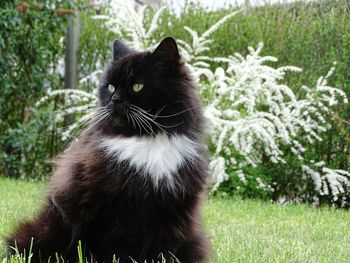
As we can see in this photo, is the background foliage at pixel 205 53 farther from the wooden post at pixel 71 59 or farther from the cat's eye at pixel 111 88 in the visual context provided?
the cat's eye at pixel 111 88

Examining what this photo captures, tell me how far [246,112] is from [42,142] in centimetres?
295

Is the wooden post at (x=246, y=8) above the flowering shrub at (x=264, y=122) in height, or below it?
above

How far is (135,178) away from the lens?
7.88ft

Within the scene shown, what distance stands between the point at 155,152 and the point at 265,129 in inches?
158

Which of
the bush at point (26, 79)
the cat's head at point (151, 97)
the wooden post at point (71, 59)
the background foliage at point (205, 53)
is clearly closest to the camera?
the cat's head at point (151, 97)

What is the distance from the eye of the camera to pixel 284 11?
7.45 metres

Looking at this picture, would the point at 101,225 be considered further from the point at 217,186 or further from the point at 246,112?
the point at 246,112

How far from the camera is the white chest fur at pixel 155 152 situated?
7.97ft

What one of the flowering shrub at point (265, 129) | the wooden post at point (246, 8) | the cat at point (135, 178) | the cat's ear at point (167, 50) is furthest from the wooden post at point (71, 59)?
the cat's ear at point (167, 50)

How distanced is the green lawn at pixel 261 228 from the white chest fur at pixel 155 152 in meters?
0.57

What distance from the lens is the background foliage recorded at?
661cm

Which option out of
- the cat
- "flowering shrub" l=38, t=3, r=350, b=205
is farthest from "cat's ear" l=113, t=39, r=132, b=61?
"flowering shrub" l=38, t=3, r=350, b=205

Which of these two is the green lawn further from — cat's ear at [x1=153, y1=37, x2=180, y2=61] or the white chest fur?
cat's ear at [x1=153, y1=37, x2=180, y2=61]

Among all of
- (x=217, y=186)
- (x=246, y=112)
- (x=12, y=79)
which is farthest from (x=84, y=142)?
(x=12, y=79)
